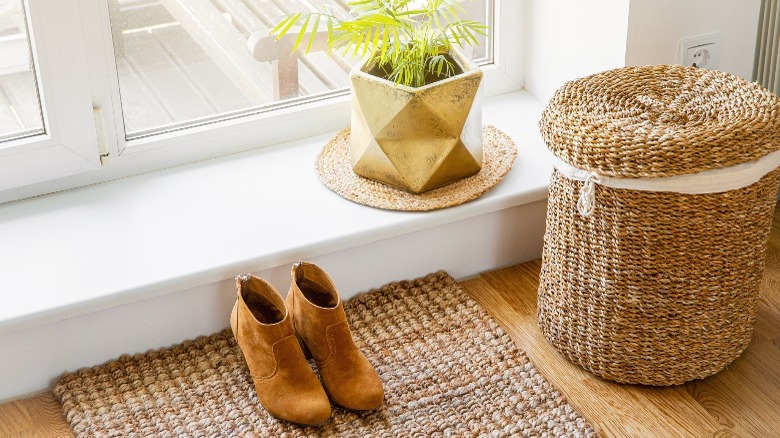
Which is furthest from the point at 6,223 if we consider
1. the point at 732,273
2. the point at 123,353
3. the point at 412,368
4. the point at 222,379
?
the point at 732,273

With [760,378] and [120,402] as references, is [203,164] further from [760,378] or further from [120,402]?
[760,378]

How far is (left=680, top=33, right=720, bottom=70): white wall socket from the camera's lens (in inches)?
76.4

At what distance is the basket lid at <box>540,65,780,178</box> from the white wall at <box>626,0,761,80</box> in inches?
7.1

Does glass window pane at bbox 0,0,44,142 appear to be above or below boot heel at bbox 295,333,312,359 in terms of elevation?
above

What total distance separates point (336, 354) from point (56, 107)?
0.71m

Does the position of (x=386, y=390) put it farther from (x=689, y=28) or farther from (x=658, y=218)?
(x=689, y=28)

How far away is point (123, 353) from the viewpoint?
171cm

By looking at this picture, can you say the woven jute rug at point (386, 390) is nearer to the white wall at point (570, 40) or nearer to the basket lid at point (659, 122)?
the basket lid at point (659, 122)

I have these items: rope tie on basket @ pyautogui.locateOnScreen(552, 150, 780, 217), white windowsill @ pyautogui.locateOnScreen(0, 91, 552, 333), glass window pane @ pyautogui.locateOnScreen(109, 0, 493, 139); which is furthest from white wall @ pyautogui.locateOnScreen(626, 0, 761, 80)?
glass window pane @ pyautogui.locateOnScreen(109, 0, 493, 139)

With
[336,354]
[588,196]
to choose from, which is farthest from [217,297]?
[588,196]

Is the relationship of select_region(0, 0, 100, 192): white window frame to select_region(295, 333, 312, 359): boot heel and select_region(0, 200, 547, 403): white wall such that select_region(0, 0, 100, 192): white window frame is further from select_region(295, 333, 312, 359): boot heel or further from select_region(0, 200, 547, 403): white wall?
select_region(295, 333, 312, 359): boot heel

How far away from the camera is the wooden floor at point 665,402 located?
155 centimetres

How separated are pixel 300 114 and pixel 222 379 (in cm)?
64

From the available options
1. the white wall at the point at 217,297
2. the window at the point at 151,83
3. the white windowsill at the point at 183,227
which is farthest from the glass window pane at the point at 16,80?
the white wall at the point at 217,297
